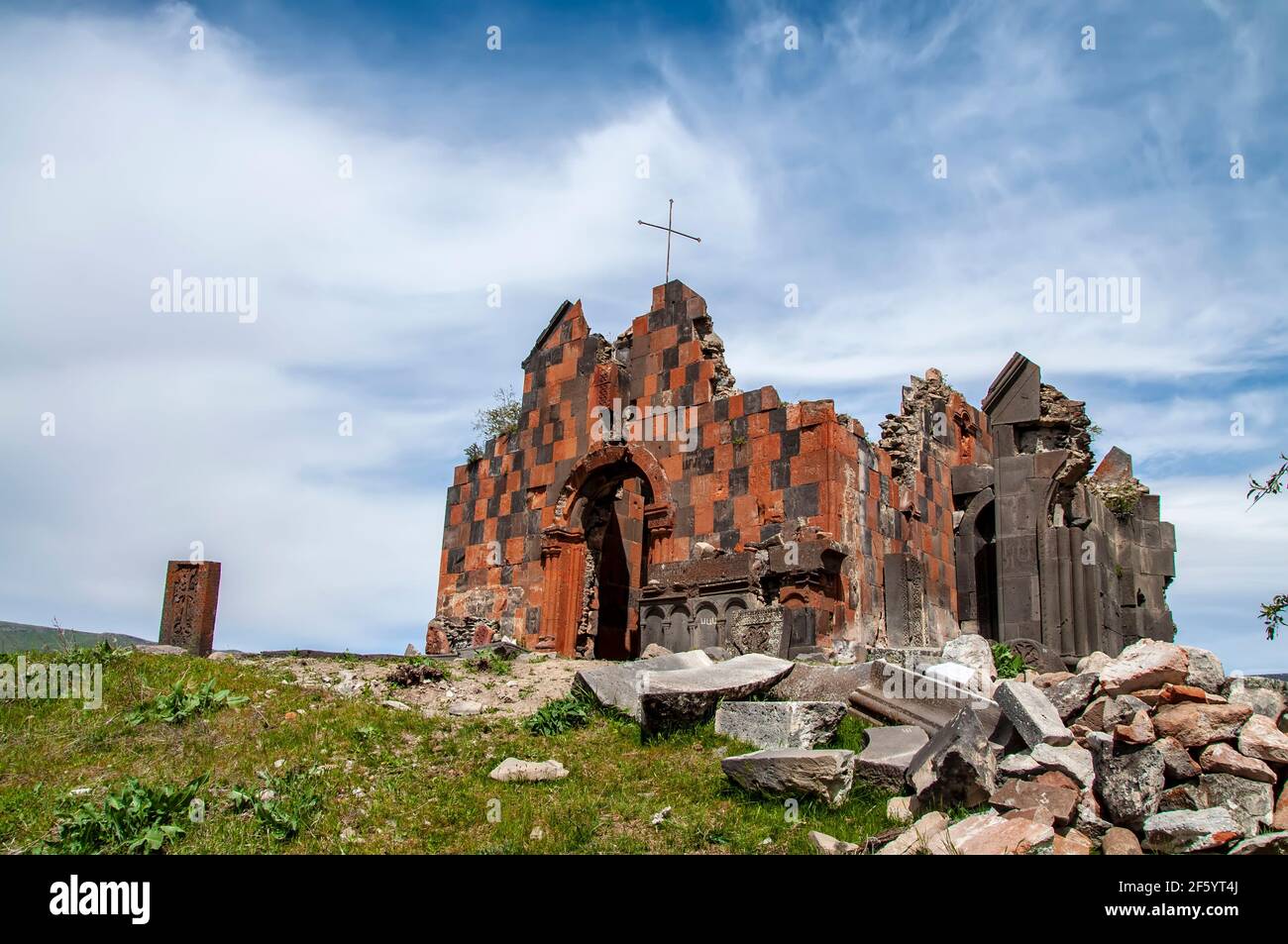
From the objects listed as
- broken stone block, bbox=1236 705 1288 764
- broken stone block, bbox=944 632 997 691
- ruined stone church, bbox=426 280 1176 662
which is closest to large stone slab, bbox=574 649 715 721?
ruined stone church, bbox=426 280 1176 662

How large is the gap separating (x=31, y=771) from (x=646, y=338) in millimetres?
10072

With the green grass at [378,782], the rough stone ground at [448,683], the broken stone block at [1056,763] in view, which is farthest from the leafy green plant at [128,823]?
the broken stone block at [1056,763]

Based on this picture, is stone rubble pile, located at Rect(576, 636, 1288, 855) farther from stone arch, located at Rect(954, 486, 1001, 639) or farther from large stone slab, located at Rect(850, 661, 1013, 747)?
stone arch, located at Rect(954, 486, 1001, 639)

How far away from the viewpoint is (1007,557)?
46.3ft

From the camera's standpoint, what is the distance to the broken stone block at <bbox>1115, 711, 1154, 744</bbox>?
5.58 metres

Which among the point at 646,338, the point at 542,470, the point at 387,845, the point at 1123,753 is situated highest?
the point at 646,338

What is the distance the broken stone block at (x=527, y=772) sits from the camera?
714 centimetres

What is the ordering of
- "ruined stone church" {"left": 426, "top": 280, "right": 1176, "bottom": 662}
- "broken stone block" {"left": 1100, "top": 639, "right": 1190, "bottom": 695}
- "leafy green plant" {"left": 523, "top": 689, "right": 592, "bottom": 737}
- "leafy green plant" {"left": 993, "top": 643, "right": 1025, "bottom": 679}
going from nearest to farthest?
1. "broken stone block" {"left": 1100, "top": 639, "right": 1190, "bottom": 695}
2. "leafy green plant" {"left": 523, "top": 689, "right": 592, "bottom": 737}
3. "leafy green plant" {"left": 993, "top": 643, "right": 1025, "bottom": 679}
4. "ruined stone church" {"left": 426, "top": 280, "right": 1176, "bottom": 662}

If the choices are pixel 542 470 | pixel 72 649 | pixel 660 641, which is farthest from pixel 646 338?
pixel 72 649

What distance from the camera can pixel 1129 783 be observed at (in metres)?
5.43

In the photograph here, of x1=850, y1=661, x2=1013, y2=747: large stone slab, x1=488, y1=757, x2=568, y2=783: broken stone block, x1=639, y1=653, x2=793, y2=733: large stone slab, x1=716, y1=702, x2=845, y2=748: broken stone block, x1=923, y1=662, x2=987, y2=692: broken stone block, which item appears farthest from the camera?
x1=923, y1=662, x2=987, y2=692: broken stone block

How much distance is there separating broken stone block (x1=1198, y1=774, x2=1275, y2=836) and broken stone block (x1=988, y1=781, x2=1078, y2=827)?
0.64 meters
